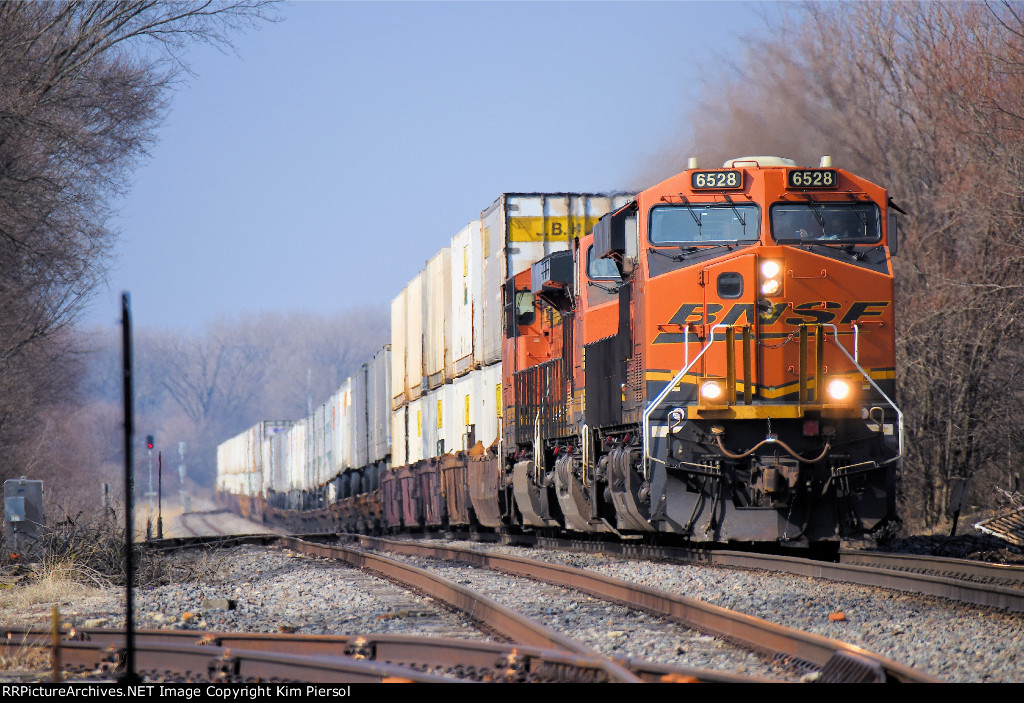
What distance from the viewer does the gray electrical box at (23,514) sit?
14.4 m

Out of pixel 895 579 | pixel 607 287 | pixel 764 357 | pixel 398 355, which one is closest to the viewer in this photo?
pixel 895 579

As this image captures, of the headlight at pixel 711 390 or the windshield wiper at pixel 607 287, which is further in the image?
the windshield wiper at pixel 607 287

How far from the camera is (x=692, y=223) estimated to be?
36.0ft

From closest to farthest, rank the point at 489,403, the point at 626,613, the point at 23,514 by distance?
the point at 626,613 → the point at 23,514 → the point at 489,403

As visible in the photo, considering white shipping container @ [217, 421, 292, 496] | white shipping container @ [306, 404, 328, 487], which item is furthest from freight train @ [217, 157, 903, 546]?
white shipping container @ [217, 421, 292, 496]

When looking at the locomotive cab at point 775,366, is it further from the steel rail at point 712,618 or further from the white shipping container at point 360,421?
the white shipping container at point 360,421

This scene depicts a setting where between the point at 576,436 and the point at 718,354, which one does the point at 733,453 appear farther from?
the point at 576,436

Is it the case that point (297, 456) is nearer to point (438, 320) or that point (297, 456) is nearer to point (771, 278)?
point (438, 320)

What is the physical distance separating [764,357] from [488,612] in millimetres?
4334

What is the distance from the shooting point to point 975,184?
21719 mm

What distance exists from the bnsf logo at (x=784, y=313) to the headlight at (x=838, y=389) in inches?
21.9

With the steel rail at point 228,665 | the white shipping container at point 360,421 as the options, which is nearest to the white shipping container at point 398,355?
the white shipping container at point 360,421

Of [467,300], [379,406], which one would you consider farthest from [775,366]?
[379,406]
